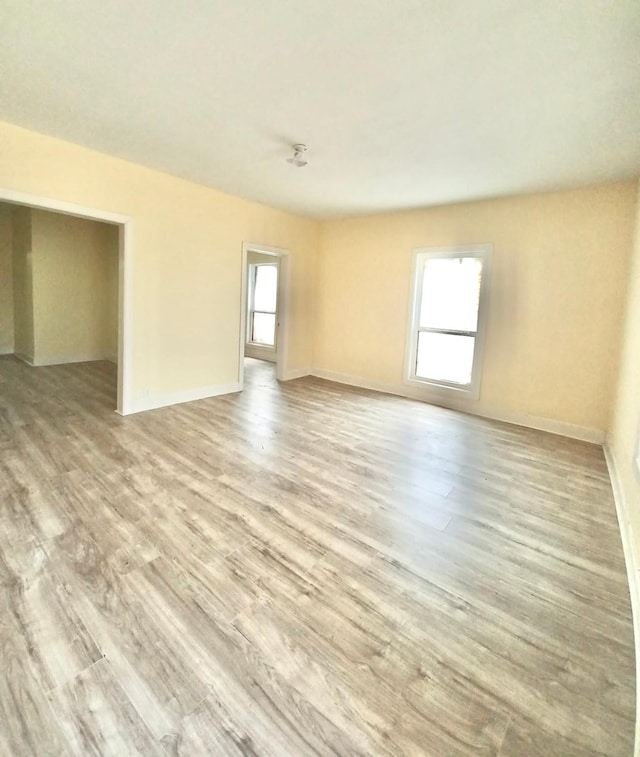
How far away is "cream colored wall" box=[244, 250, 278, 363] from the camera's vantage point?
7.43 m

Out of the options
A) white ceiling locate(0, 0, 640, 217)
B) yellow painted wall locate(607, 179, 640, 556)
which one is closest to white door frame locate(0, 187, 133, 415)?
white ceiling locate(0, 0, 640, 217)

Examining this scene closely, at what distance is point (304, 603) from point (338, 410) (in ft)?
9.67

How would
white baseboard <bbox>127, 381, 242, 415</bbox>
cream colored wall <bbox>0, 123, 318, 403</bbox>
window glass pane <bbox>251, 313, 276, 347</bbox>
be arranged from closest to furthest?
1. cream colored wall <bbox>0, 123, 318, 403</bbox>
2. white baseboard <bbox>127, 381, 242, 415</bbox>
3. window glass pane <bbox>251, 313, 276, 347</bbox>

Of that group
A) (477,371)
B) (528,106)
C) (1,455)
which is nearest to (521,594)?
(528,106)

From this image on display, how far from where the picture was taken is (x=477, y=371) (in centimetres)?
446

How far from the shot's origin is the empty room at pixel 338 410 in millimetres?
1207

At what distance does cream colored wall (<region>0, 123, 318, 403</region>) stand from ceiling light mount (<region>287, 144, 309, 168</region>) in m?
1.64

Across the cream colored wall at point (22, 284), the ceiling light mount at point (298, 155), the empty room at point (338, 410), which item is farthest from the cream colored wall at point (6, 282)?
the ceiling light mount at point (298, 155)

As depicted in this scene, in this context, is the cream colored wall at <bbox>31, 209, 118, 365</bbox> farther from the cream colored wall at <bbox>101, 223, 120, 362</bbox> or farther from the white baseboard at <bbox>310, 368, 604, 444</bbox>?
the white baseboard at <bbox>310, 368, 604, 444</bbox>

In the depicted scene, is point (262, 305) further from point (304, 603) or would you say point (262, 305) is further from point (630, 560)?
point (630, 560)

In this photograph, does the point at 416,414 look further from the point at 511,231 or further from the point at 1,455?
the point at 1,455

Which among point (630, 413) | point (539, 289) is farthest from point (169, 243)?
point (630, 413)

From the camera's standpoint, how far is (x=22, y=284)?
6105mm

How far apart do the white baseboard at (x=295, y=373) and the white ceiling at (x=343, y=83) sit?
324 cm
